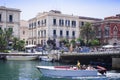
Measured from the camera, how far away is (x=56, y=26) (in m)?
86.3

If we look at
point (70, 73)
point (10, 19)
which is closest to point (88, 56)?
point (70, 73)

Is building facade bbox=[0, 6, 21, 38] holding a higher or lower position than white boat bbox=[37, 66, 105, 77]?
higher

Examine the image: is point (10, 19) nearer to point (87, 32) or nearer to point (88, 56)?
point (87, 32)

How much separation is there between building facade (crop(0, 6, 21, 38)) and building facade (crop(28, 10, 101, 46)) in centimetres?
866

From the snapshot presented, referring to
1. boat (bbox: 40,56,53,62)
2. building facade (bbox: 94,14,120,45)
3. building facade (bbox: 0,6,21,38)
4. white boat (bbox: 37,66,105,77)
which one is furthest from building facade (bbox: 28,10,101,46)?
white boat (bbox: 37,66,105,77)

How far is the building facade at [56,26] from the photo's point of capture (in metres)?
85.2

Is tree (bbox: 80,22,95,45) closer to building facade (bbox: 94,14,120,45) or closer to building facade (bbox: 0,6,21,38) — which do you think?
building facade (bbox: 94,14,120,45)

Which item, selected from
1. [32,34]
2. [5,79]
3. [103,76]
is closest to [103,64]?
[103,76]

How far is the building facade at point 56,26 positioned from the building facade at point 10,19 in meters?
8.66

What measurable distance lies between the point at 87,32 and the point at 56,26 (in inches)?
408

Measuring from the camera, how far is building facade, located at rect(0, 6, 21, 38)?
80438 millimetres

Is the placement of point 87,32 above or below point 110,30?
below

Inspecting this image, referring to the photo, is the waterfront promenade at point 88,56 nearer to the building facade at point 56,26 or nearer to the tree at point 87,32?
the building facade at point 56,26

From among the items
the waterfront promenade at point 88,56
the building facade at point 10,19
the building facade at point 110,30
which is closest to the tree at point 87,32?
the building facade at point 110,30
